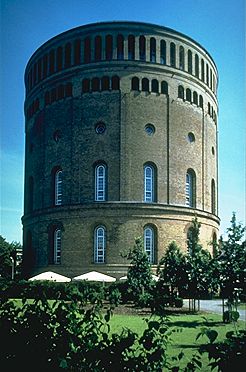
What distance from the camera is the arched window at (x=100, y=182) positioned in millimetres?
38562

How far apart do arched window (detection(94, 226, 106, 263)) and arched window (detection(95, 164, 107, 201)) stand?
2515 millimetres

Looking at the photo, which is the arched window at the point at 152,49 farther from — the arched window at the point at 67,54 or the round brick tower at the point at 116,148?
the arched window at the point at 67,54

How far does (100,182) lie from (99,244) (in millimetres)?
4979

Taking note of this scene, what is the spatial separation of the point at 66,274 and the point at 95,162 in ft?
30.1

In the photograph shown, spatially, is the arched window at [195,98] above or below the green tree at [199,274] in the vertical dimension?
above

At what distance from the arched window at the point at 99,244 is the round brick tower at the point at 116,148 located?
3.1 inches

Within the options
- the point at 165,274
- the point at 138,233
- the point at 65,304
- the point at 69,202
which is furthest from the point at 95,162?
the point at 65,304

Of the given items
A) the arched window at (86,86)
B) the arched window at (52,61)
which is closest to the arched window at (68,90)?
the arched window at (86,86)

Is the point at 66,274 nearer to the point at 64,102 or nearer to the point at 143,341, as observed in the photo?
the point at 64,102

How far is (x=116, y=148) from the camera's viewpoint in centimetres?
3828

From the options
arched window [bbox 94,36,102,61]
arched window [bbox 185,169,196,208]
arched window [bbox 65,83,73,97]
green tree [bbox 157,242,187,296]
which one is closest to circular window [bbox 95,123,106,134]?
arched window [bbox 65,83,73,97]

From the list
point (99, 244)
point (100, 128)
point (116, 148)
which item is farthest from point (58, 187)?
point (99, 244)

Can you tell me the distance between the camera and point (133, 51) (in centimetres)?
3950

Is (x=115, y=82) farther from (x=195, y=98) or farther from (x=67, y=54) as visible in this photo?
(x=195, y=98)
